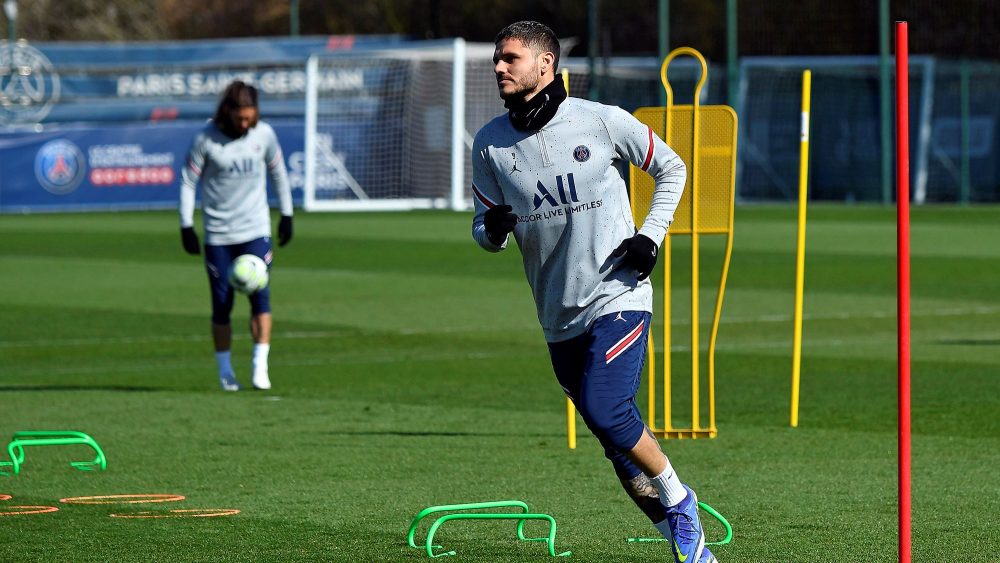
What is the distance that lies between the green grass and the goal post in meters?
13.9

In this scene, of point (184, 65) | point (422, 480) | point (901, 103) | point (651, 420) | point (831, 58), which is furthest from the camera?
point (184, 65)

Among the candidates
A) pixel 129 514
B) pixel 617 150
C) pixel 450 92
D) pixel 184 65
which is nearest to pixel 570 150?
pixel 617 150

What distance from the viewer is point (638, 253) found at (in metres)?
6.11

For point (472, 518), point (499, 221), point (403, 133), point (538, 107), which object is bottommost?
point (472, 518)

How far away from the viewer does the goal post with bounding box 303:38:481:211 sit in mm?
37250

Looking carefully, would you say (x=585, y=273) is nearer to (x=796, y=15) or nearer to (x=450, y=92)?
(x=450, y=92)

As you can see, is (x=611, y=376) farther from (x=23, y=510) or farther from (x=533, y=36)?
(x=23, y=510)

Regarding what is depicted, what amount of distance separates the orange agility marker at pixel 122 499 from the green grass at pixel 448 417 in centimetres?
14

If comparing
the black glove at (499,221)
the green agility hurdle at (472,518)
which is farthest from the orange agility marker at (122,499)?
the black glove at (499,221)

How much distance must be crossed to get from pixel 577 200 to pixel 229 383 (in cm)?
689

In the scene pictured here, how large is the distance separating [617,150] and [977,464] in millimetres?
3604

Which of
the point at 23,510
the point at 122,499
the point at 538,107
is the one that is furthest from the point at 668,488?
the point at 23,510

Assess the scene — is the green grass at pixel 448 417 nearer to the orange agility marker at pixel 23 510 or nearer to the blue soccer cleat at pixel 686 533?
the orange agility marker at pixel 23 510

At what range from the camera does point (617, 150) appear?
6.39 meters
